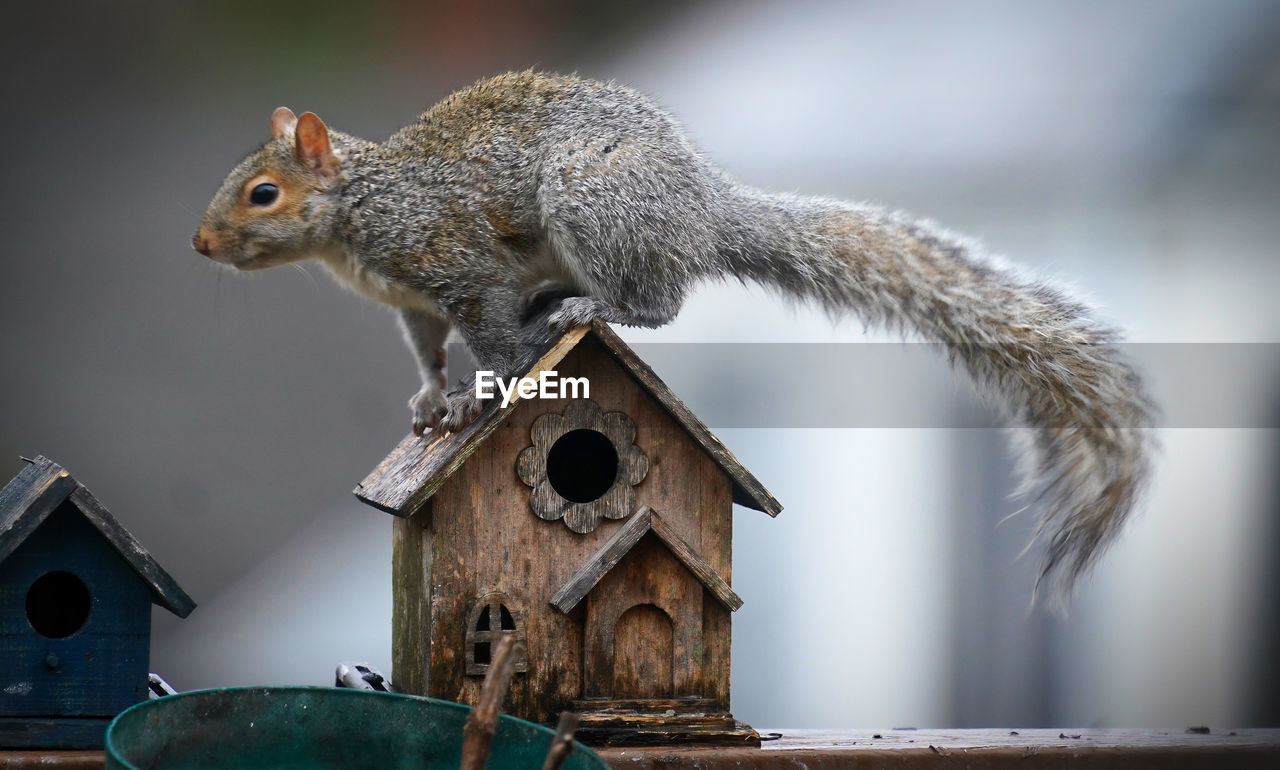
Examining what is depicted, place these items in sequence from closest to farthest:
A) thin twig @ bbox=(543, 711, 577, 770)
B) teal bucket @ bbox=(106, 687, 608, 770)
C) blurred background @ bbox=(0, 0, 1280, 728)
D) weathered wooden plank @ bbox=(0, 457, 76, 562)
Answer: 1. thin twig @ bbox=(543, 711, 577, 770)
2. teal bucket @ bbox=(106, 687, 608, 770)
3. weathered wooden plank @ bbox=(0, 457, 76, 562)
4. blurred background @ bbox=(0, 0, 1280, 728)

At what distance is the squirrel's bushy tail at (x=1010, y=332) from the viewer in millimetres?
1328

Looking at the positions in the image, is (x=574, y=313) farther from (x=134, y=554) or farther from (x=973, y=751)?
(x=973, y=751)

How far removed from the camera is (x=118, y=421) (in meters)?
2.02

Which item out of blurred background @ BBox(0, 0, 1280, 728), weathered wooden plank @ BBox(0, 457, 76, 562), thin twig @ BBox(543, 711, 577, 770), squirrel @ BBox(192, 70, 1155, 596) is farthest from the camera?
blurred background @ BBox(0, 0, 1280, 728)

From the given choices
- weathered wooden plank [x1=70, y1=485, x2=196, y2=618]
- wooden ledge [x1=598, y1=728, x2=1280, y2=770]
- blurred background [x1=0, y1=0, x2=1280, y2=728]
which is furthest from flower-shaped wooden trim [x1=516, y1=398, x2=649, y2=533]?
blurred background [x1=0, y1=0, x2=1280, y2=728]

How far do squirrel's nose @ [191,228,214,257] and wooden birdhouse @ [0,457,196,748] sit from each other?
29 centimetres

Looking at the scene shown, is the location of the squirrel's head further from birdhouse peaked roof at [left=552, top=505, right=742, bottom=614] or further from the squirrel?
birdhouse peaked roof at [left=552, top=505, right=742, bottom=614]

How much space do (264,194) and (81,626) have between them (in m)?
0.49

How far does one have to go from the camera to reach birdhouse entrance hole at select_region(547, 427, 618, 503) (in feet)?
4.25

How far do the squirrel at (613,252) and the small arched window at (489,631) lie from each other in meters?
0.19

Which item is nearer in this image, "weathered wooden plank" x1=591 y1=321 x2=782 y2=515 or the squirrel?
"weathered wooden plank" x1=591 y1=321 x2=782 y2=515

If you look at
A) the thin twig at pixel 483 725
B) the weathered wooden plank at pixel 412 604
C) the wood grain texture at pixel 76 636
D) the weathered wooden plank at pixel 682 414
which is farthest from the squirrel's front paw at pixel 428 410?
the thin twig at pixel 483 725

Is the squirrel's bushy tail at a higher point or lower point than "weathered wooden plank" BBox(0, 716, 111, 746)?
higher

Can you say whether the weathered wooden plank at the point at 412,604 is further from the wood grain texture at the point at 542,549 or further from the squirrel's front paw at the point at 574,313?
the squirrel's front paw at the point at 574,313
